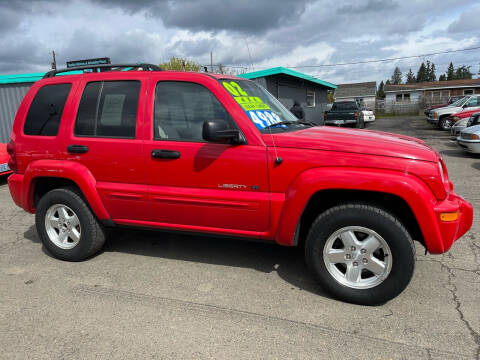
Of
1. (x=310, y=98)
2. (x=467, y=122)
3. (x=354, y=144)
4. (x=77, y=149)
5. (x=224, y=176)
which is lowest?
(x=467, y=122)

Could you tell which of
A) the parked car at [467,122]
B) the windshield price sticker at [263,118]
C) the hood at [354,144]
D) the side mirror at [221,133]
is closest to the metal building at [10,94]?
the windshield price sticker at [263,118]

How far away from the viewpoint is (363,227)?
9.90 ft

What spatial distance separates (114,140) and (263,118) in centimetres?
145

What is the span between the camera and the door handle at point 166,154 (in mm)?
3435

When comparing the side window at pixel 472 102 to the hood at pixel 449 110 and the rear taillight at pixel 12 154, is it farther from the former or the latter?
the rear taillight at pixel 12 154

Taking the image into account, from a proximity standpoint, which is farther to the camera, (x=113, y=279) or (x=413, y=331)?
(x=113, y=279)

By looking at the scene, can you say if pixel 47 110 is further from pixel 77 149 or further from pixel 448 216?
pixel 448 216

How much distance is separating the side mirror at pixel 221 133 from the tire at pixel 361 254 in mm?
963

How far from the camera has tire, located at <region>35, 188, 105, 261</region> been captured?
3977mm

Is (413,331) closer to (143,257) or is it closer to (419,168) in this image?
(419,168)

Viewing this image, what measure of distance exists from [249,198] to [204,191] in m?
0.43

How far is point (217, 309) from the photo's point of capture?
122 inches

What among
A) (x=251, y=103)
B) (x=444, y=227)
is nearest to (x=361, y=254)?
(x=444, y=227)

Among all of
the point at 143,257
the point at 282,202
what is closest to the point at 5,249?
the point at 143,257
